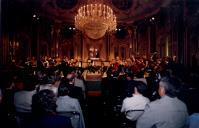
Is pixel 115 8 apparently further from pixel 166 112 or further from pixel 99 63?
pixel 166 112

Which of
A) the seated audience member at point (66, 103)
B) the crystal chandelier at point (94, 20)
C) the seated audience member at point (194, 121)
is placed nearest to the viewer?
the seated audience member at point (194, 121)

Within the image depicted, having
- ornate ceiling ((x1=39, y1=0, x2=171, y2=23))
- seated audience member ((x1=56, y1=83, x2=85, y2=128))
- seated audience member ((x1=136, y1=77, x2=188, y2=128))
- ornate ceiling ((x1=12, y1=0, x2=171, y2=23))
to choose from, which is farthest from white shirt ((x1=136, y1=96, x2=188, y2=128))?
ornate ceiling ((x1=39, y1=0, x2=171, y2=23))

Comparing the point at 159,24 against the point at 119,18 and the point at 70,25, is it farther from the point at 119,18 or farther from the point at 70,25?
the point at 70,25

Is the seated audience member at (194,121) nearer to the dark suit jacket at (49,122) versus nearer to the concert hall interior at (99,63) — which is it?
the concert hall interior at (99,63)

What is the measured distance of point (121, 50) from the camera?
24.4 m

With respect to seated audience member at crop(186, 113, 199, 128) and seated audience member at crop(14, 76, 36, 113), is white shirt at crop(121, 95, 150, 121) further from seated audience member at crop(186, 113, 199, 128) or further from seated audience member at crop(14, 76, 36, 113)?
seated audience member at crop(14, 76, 36, 113)

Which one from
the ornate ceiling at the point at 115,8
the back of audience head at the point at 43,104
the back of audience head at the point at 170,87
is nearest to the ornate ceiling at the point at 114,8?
the ornate ceiling at the point at 115,8

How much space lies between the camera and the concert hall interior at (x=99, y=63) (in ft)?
13.5

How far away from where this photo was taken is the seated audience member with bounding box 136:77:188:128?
13.3 feet

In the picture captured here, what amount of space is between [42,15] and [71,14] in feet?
8.73

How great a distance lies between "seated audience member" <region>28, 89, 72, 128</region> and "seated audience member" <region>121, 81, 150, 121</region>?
6.54 feet

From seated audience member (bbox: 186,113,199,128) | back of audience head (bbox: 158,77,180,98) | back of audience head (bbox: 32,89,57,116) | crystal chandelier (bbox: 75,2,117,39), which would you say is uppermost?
crystal chandelier (bbox: 75,2,117,39)

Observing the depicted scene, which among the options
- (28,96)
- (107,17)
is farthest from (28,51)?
(28,96)

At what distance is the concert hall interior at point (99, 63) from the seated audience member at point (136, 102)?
0.02 m
